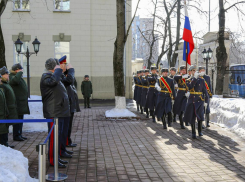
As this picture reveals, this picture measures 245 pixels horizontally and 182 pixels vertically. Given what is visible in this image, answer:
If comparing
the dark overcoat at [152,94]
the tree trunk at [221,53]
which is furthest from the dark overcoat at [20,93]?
the tree trunk at [221,53]

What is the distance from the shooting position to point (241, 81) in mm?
17859

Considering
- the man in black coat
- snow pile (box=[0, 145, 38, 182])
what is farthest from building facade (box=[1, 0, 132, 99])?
snow pile (box=[0, 145, 38, 182])

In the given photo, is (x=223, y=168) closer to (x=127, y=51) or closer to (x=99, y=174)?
(x=99, y=174)

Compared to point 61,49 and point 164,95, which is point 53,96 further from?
point 61,49

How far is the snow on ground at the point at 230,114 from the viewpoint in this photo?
369 inches

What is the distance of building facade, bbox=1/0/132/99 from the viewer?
21.8 meters

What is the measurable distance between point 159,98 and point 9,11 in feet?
48.7

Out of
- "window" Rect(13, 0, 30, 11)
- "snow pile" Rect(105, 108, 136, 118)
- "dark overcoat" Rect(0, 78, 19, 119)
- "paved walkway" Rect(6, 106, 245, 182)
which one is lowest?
"paved walkway" Rect(6, 106, 245, 182)

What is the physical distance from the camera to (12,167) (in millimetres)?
4211

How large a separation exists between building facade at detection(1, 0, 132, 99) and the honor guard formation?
8.05 m

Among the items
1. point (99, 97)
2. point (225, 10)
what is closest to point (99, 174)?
point (225, 10)

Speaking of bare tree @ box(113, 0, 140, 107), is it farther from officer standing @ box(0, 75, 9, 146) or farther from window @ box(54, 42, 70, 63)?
window @ box(54, 42, 70, 63)

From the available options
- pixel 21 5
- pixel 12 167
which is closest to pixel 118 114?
pixel 12 167

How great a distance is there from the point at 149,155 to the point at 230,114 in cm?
447
